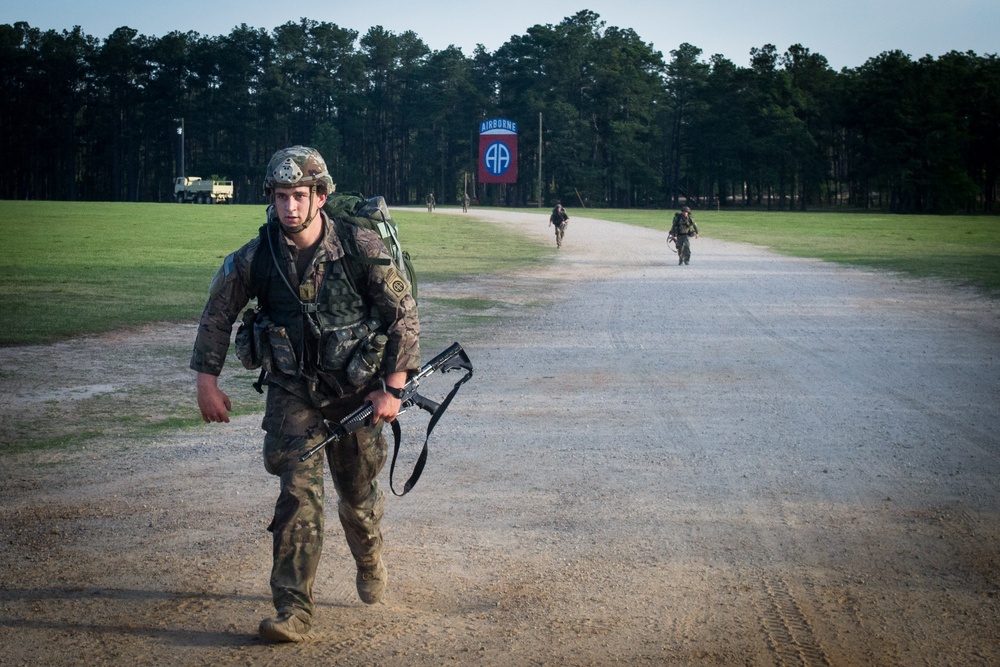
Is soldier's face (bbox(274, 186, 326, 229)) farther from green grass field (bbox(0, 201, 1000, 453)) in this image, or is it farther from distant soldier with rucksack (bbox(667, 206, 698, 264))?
distant soldier with rucksack (bbox(667, 206, 698, 264))

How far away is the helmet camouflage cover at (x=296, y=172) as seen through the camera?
14.0 ft

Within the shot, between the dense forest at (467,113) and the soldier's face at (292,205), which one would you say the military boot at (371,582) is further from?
the dense forest at (467,113)

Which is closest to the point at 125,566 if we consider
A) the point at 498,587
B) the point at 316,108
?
the point at 498,587

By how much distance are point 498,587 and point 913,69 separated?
11143 cm

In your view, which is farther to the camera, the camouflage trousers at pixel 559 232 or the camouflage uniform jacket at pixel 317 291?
the camouflage trousers at pixel 559 232

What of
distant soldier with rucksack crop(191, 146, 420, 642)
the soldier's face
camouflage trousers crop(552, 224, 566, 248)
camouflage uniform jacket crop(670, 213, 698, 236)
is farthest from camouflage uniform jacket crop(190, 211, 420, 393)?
camouflage trousers crop(552, 224, 566, 248)

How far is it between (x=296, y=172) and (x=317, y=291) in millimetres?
466

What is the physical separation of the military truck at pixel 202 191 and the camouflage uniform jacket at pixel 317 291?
96429 millimetres

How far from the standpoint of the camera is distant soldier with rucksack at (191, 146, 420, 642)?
4.29 metres

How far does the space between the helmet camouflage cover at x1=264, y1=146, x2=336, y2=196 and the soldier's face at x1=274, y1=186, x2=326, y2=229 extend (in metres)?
0.02

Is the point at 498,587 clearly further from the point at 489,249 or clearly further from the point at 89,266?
the point at 489,249

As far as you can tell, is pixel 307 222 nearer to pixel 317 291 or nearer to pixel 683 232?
pixel 317 291

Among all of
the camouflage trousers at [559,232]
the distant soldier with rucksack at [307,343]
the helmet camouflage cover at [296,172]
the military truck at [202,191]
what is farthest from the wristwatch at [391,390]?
the military truck at [202,191]

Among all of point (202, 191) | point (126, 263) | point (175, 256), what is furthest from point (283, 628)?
point (202, 191)
